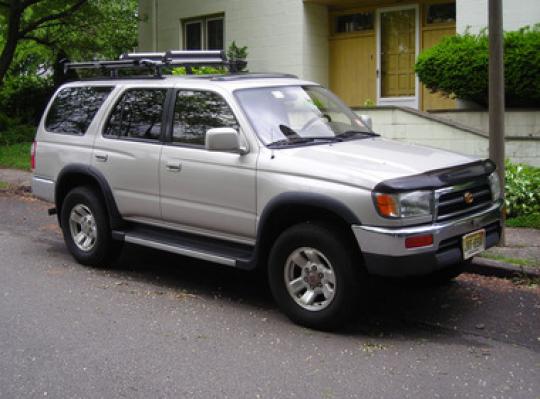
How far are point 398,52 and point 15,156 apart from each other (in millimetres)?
8981

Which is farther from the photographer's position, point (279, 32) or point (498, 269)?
point (279, 32)

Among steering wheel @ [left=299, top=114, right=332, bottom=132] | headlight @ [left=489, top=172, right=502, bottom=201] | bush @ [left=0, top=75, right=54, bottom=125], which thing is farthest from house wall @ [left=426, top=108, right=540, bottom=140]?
bush @ [left=0, top=75, right=54, bottom=125]

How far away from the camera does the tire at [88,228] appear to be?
7.40 meters

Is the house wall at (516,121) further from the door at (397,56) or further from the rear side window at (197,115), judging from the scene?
the rear side window at (197,115)

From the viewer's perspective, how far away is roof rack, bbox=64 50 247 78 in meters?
7.33

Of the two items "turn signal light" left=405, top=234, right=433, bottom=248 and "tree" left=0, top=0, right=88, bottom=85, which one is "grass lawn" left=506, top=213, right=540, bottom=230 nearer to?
"turn signal light" left=405, top=234, right=433, bottom=248

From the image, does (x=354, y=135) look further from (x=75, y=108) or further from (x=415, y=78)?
(x=415, y=78)

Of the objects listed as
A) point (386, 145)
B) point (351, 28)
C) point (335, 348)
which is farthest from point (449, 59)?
point (335, 348)

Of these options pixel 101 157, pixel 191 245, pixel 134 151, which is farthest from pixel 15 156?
pixel 191 245

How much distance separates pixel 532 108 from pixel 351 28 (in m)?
5.88

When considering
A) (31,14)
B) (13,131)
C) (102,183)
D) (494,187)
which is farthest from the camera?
(13,131)

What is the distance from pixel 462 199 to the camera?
5.59m

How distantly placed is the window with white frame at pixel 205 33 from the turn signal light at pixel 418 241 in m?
13.2

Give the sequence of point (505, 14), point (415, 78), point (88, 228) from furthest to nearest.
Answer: point (415, 78)
point (505, 14)
point (88, 228)
